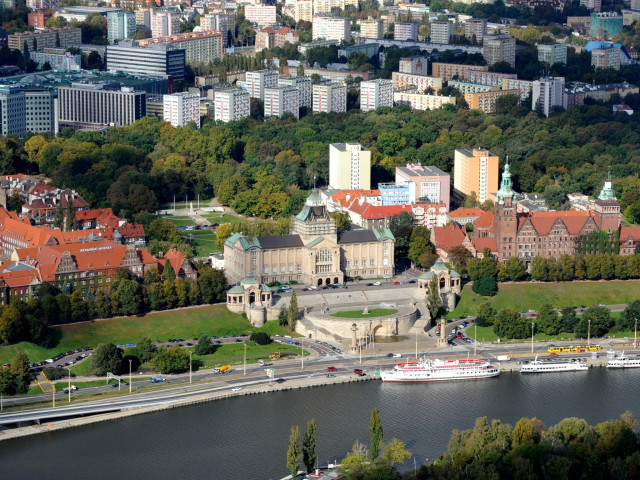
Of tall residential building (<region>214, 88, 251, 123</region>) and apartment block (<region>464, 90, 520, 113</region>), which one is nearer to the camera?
tall residential building (<region>214, 88, 251, 123</region>)

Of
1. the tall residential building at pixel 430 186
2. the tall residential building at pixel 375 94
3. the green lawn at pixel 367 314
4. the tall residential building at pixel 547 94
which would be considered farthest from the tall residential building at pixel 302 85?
the green lawn at pixel 367 314

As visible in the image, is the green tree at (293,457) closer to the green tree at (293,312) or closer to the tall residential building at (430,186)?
the green tree at (293,312)

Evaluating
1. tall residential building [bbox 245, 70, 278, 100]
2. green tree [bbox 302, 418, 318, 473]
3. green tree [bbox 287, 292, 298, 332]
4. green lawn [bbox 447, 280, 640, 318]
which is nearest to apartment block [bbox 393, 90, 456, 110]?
tall residential building [bbox 245, 70, 278, 100]

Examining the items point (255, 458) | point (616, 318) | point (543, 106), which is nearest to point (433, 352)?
point (616, 318)

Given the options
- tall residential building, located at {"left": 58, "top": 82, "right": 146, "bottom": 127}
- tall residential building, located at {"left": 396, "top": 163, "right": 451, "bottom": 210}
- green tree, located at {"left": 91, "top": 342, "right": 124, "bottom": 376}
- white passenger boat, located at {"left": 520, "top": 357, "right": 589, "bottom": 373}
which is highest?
tall residential building, located at {"left": 58, "top": 82, "right": 146, "bottom": 127}

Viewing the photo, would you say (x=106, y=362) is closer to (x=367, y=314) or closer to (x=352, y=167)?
(x=367, y=314)

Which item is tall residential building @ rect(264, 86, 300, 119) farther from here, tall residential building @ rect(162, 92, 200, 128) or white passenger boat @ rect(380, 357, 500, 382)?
white passenger boat @ rect(380, 357, 500, 382)

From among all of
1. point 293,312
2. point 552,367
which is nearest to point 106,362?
point 293,312

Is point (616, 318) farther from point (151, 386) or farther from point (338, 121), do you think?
point (338, 121)
